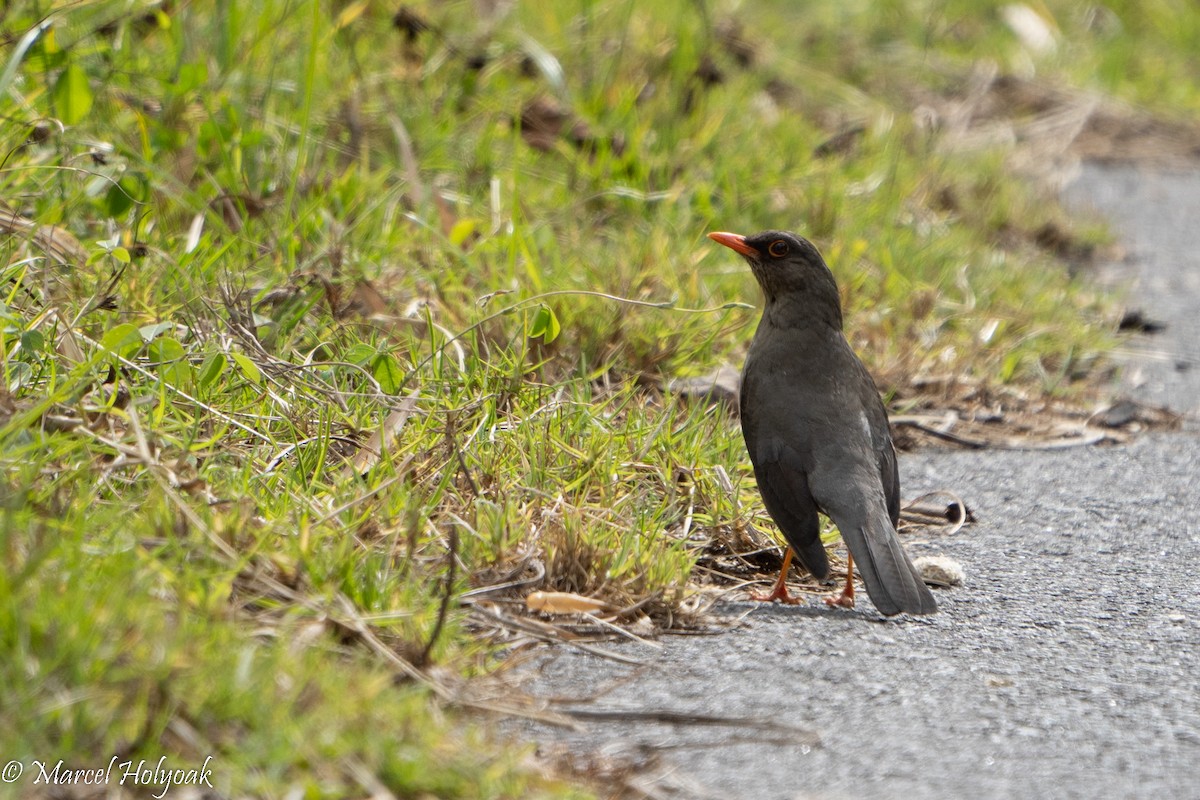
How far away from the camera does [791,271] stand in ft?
16.3

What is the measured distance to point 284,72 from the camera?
21.6 feet

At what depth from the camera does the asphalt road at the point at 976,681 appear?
112 inches

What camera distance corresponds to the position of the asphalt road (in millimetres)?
2850

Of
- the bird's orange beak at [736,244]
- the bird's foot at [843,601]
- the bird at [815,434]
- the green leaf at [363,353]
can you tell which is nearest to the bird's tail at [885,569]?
the bird at [815,434]

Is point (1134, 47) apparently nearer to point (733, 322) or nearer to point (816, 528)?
point (733, 322)

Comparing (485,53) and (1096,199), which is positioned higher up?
(485,53)

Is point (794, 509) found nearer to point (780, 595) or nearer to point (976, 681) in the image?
point (780, 595)

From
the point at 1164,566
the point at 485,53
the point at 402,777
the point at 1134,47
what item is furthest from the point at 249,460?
the point at 1134,47

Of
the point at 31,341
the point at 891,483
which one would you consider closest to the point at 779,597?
the point at 891,483

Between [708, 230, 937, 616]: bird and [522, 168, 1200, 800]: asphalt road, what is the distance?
137mm

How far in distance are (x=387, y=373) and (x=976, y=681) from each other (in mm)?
2000

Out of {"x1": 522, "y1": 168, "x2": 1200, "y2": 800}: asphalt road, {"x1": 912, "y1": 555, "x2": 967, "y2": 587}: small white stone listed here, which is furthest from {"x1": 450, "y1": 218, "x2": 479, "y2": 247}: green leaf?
{"x1": 912, "y1": 555, "x2": 967, "y2": 587}: small white stone

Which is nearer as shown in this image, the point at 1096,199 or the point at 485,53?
the point at 485,53

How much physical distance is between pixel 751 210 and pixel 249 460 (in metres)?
3.61
